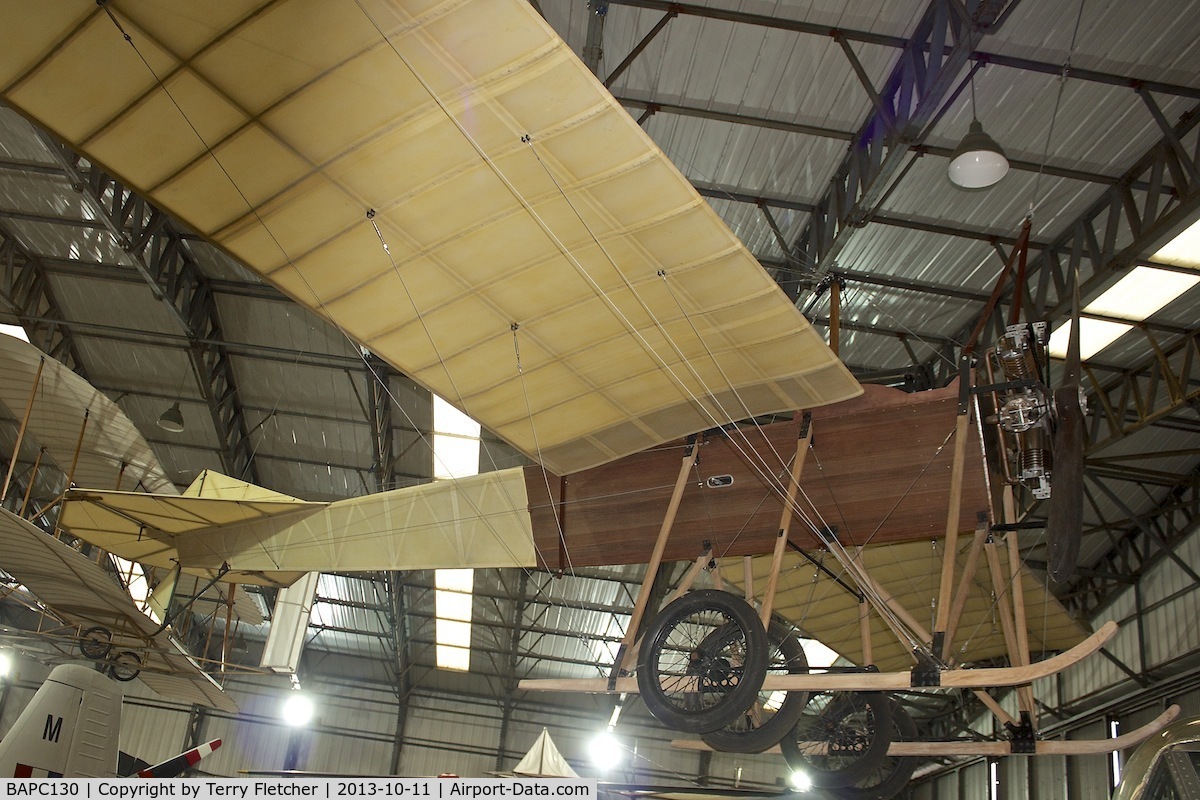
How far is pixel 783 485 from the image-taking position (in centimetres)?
812

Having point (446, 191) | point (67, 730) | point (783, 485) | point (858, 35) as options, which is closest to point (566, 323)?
point (446, 191)

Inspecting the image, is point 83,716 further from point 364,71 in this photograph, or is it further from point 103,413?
point 364,71

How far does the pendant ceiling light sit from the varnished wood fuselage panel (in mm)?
2474

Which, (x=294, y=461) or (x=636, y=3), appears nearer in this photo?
(x=636, y=3)

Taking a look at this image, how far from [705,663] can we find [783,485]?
1.75 metres

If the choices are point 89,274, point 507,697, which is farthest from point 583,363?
point 507,697

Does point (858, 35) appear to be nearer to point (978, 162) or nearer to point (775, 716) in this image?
point (978, 162)

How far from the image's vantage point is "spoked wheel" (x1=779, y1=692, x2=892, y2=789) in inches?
344

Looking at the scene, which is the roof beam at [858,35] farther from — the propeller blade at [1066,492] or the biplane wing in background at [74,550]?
the biplane wing in background at [74,550]

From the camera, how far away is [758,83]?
11539 mm

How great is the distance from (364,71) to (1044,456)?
5.50 m

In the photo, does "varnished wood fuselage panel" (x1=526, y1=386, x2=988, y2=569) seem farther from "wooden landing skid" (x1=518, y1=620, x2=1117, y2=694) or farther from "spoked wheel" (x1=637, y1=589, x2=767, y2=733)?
"wooden landing skid" (x1=518, y1=620, x2=1117, y2=694)

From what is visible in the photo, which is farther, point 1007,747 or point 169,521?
point 169,521

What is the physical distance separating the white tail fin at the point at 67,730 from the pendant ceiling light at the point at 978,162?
11.0 meters
